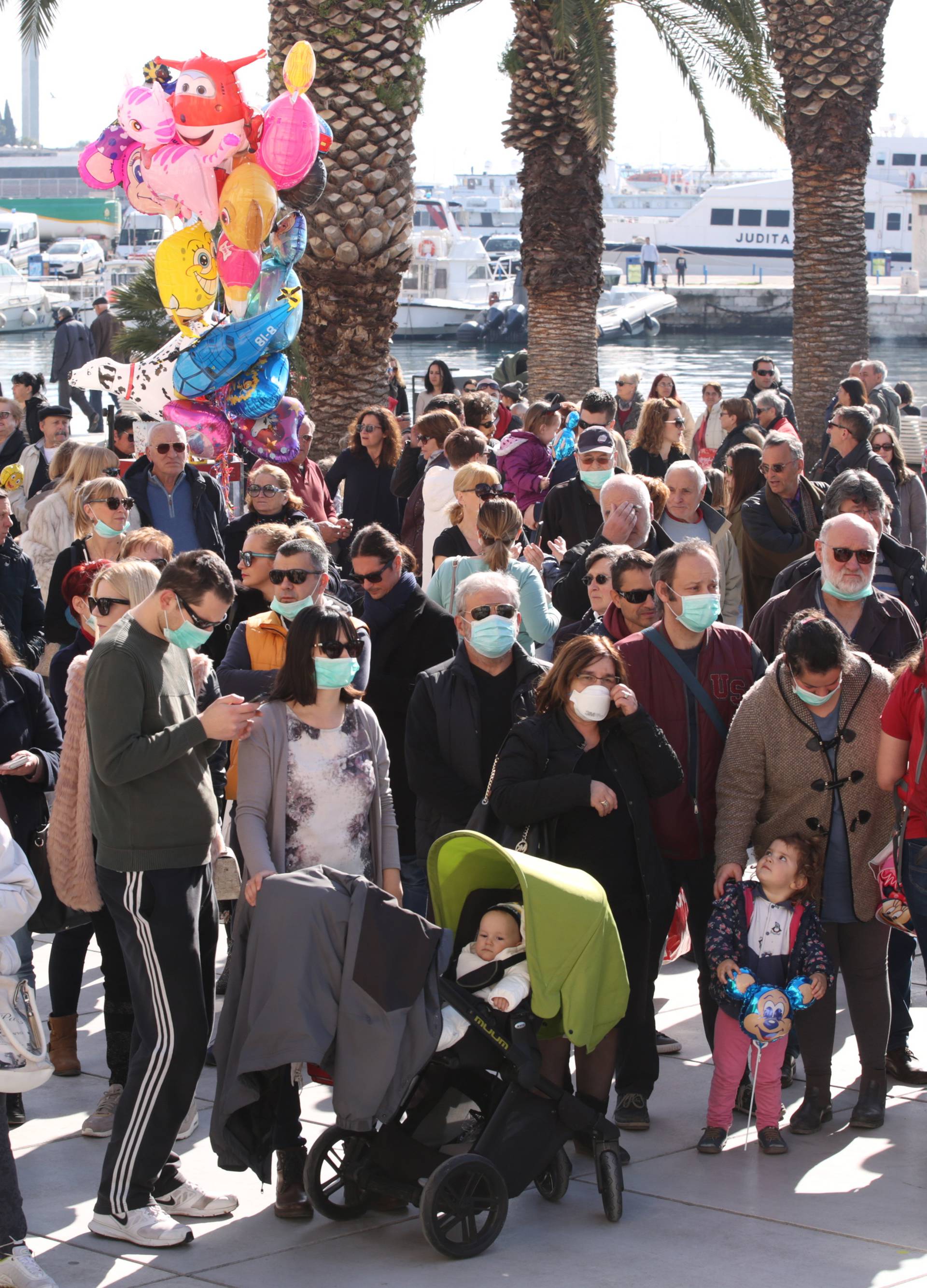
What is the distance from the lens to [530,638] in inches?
262

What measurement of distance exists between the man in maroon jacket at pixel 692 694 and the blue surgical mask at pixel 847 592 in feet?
1.73

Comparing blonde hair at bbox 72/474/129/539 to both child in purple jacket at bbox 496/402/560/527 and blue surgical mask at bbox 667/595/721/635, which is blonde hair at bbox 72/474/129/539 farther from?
child in purple jacket at bbox 496/402/560/527

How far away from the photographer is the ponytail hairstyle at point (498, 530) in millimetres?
6430

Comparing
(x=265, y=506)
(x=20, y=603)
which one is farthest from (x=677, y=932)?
(x=20, y=603)

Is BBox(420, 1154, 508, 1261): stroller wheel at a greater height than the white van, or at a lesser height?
lesser

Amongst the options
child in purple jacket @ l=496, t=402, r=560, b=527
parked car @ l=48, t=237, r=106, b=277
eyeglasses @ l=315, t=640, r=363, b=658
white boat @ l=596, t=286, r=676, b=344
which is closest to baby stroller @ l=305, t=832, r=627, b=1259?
eyeglasses @ l=315, t=640, r=363, b=658

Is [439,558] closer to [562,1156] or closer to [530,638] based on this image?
[530,638]

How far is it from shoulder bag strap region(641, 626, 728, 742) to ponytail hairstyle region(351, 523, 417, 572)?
1.22 metres

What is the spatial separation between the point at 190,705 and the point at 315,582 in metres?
1.17

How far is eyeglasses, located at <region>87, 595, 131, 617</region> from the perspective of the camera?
5113mm

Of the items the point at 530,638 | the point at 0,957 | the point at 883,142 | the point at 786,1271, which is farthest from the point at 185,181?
the point at 883,142

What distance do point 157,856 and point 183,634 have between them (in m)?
0.62

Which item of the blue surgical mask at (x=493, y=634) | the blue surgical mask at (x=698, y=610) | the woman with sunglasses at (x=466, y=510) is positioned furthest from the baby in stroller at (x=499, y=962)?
the woman with sunglasses at (x=466, y=510)

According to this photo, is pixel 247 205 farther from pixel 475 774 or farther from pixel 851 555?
pixel 475 774
